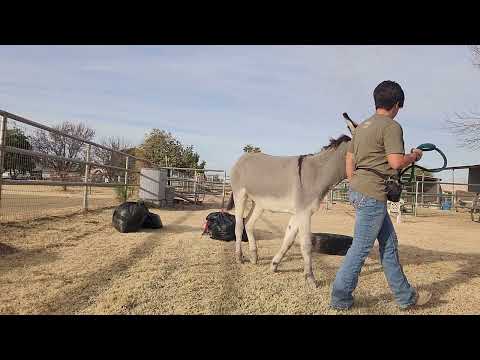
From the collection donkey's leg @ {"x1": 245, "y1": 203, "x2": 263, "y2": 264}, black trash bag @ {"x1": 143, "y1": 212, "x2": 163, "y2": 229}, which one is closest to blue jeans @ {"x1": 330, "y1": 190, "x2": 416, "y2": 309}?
donkey's leg @ {"x1": 245, "y1": 203, "x2": 263, "y2": 264}

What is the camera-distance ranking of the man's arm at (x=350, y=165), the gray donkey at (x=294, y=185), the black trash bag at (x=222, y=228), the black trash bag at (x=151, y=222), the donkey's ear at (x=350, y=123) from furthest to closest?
the black trash bag at (x=151, y=222) < the black trash bag at (x=222, y=228) < the gray donkey at (x=294, y=185) < the donkey's ear at (x=350, y=123) < the man's arm at (x=350, y=165)

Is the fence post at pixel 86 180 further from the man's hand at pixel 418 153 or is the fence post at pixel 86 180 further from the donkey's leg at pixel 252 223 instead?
the man's hand at pixel 418 153

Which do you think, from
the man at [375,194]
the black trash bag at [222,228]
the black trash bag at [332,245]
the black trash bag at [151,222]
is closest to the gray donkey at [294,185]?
the man at [375,194]

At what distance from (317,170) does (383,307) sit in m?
1.68

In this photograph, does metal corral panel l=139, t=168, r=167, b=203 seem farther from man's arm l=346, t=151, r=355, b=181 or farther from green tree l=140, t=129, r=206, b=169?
green tree l=140, t=129, r=206, b=169

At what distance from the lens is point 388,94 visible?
9.75 feet

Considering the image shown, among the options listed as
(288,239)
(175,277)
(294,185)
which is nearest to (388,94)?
(294,185)

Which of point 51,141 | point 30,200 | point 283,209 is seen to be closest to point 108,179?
point 30,200

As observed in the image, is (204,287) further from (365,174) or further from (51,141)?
(51,141)

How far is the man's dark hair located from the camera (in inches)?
117

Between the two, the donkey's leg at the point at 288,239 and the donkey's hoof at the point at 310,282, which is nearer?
the donkey's hoof at the point at 310,282

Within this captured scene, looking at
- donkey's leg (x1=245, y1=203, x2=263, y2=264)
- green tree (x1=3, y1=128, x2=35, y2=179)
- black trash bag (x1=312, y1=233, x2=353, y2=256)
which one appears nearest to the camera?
donkey's leg (x1=245, y1=203, x2=263, y2=264)

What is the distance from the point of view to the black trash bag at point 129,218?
6.47m

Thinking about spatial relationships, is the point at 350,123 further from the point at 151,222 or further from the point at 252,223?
the point at 151,222
